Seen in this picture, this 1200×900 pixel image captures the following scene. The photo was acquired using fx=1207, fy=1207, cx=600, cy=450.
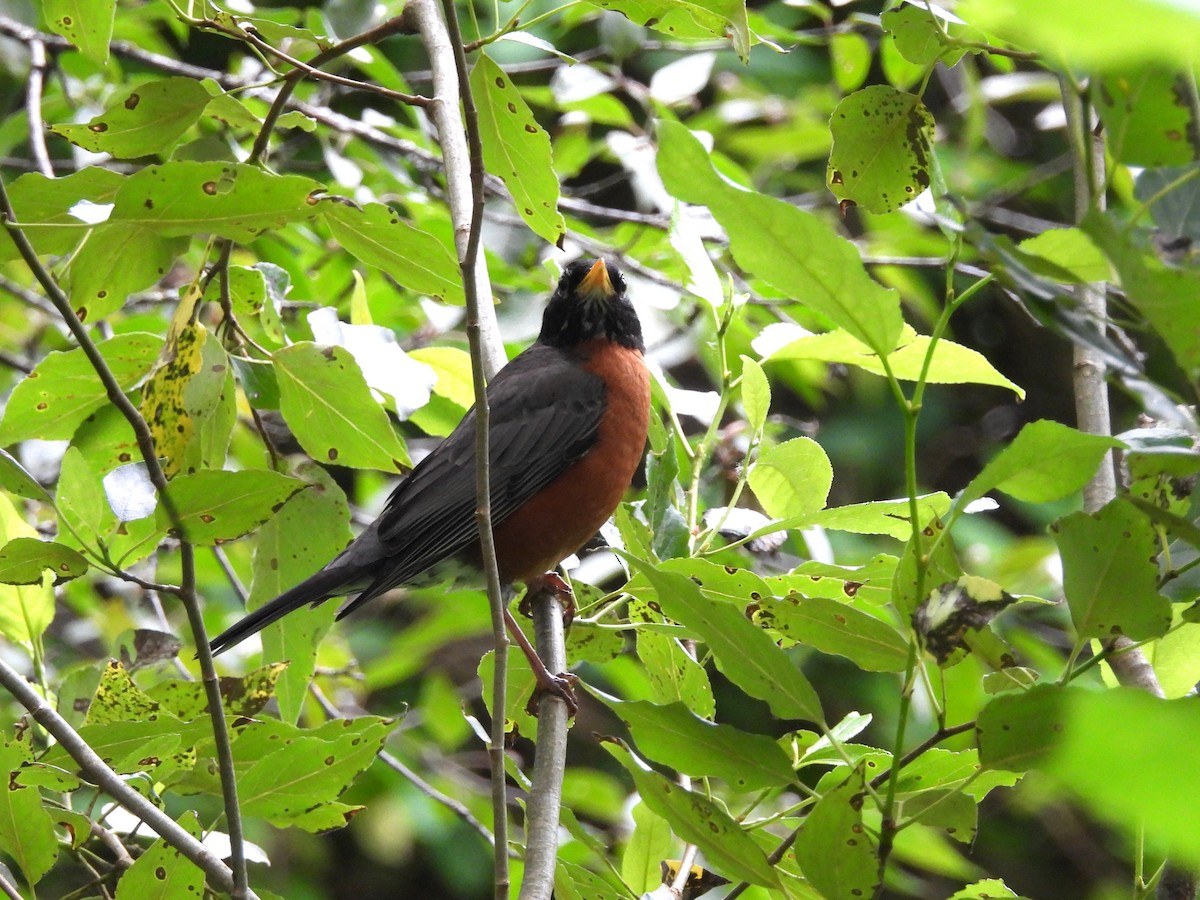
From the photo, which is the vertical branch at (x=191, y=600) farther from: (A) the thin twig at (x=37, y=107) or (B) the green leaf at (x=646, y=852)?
(A) the thin twig at (x=37, y=107)

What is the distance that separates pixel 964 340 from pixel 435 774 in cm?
462

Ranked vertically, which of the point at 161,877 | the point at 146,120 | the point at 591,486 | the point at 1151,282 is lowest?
the point at 591,486

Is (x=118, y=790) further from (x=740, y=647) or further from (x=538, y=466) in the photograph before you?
(x=538, y=466)

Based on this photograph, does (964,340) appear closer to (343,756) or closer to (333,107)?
(333,107)

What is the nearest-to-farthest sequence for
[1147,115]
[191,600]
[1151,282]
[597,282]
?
[1151,282] < [1147,115] < [191,600] < [597,282]

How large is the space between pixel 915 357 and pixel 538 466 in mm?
1573

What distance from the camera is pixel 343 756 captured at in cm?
183

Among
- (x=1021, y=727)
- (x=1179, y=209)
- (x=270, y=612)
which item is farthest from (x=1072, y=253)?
(x=270, y=612)

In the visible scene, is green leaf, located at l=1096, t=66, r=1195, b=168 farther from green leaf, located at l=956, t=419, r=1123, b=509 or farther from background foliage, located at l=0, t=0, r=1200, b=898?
green leaf, located at l=956, t=419, r=1123, b=509

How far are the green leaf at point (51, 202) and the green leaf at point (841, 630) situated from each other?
1239mm

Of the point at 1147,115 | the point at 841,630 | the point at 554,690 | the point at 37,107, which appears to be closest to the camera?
the point at 1147,115

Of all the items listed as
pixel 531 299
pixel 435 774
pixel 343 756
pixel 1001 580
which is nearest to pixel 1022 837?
pixel 1001 580

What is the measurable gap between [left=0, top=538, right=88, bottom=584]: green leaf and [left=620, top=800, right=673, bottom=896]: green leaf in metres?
0.96

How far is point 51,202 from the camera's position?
1.97m
